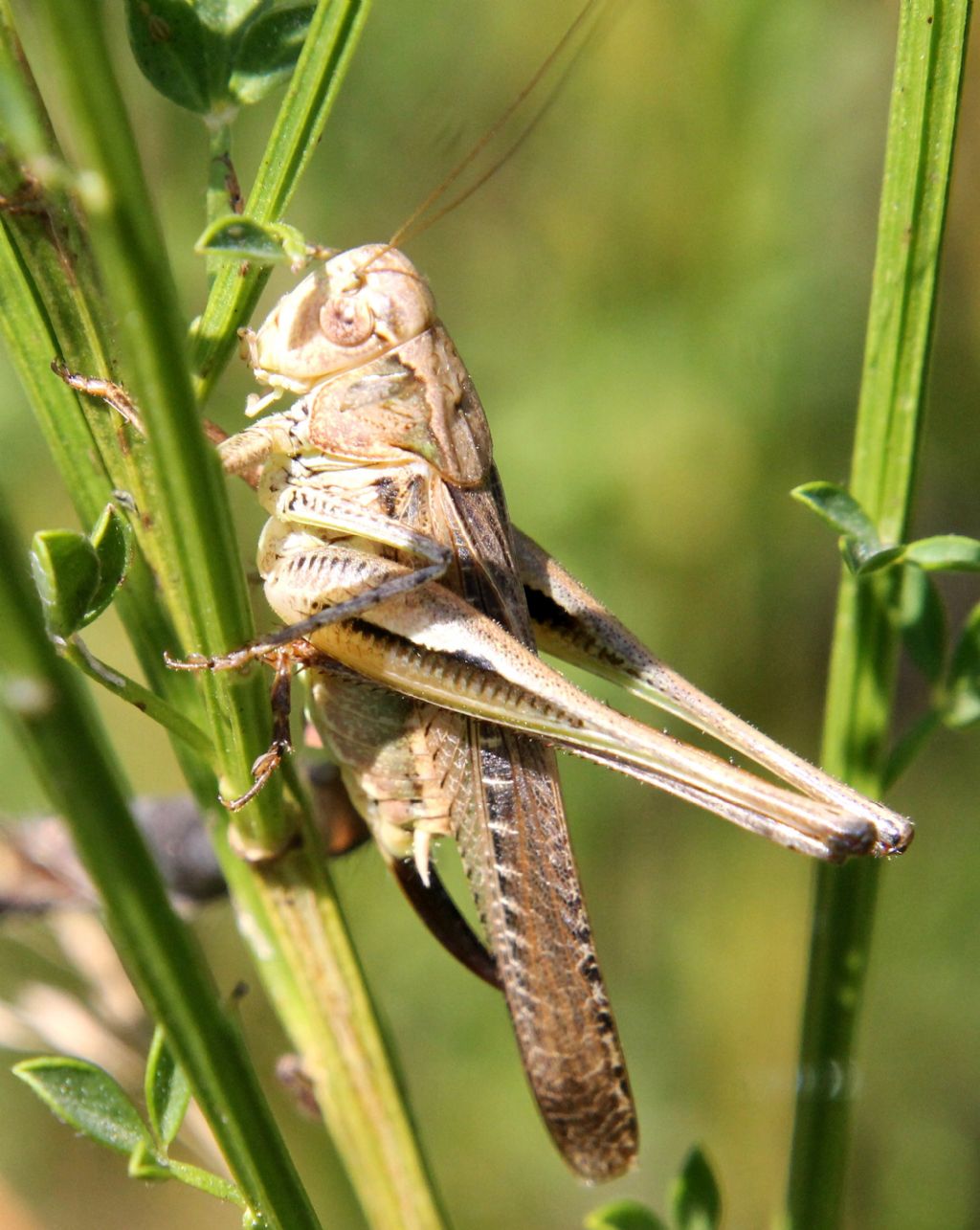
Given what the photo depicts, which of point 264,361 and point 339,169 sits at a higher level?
point 339,169

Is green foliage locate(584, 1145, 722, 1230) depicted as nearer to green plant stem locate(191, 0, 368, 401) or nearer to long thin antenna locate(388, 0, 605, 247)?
green plant stem locate(191, 0, 368, 401)

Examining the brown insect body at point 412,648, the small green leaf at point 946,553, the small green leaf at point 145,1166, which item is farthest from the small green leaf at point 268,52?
the small green leaf at point 145,1166

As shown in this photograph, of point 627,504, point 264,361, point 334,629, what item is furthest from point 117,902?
point 627,504

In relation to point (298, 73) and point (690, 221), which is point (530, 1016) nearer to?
point (298, 73)

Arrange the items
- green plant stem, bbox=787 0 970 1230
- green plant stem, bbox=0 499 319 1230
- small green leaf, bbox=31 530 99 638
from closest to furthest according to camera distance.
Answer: green plant stem, bbox=0 499 319 1230, small green leaf, bbox=31 530 99 638, green plant stem, bbox=787 0 970 1230

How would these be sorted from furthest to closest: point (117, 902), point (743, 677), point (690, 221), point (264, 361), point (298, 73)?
point (743, 677)
point (690, 221)
point (264, 361)
point (298, 73)
point (117, 902)

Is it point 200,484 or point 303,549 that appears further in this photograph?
point 303,549

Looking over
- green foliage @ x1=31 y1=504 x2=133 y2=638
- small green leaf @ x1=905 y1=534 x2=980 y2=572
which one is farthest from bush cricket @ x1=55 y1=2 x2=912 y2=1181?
green foliage @ x1=31 y1=504 x2=133 y2=638
